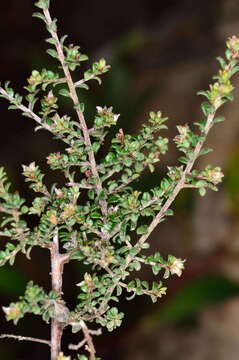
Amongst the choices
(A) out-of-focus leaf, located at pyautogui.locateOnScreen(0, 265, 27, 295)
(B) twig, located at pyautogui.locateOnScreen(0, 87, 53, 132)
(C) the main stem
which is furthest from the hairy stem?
(A) out-of-focus leaf, located at pyautogui.locateOnScreen(0, 265, 27, 295)

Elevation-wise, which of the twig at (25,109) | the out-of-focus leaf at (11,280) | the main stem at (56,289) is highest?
the out-of-focus leaf at (11,280)

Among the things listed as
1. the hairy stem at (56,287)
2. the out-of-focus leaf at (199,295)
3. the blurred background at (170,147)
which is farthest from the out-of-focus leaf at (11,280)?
the hairy stem at (56,287)

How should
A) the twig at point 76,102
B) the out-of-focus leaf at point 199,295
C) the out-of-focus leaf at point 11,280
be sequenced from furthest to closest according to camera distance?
the out-of-focus leaf at point 199,295 < the out-of-focus leaf at point 11,280 < the twig at point 76,102

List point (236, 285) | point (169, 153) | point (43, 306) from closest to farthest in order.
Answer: point (43, 306) < point (236, 285) < point (169, 153)

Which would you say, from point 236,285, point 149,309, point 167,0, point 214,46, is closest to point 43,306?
point 236,285

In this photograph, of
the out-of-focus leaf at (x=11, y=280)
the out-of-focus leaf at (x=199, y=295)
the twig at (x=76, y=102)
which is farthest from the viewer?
the out-of-focus leaf at (x=199, y=295)

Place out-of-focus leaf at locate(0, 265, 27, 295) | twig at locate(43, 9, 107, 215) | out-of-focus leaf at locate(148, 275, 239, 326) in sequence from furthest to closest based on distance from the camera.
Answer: out-of-focus leaf at locate(148, 275, 239, 326)
out-of-focus leaf at locate(0, 265, 27, 295)
twig at locate(43, 9, 107, 215)

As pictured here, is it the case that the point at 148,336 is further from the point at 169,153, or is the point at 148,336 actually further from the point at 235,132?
the point at 235,132

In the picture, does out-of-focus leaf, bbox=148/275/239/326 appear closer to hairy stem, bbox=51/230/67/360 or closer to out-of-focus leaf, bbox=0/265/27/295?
out-of-focus leaf, bbox=0/265/27/295

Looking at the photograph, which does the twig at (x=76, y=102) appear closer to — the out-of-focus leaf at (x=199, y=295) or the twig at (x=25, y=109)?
the twig at (x=25, y=109)
